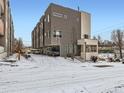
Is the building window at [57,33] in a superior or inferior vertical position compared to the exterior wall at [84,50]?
superior

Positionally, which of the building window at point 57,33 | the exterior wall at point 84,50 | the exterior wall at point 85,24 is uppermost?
the exterior wall at point 85,24

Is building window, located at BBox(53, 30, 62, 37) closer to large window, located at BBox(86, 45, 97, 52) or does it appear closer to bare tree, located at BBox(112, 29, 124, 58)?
large window, located at BBox(86, 45, 97, 52)

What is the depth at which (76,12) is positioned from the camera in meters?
64.7

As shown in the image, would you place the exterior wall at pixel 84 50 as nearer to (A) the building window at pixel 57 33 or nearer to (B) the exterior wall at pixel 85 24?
(A) the building window at pixel 57 33

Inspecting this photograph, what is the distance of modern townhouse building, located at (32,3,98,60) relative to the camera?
55053 mm

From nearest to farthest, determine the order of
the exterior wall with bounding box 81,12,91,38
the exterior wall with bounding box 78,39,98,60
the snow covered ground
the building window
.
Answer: the snow covered ground < the exterior wall with bounding box 78,39,98,60 < the building window < the exterior wall with bounding box 81,12,91,38

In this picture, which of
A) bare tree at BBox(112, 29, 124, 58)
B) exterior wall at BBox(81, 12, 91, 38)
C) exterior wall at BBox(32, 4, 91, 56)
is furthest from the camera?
bare tree at BBox(112, 29, 124, 58)

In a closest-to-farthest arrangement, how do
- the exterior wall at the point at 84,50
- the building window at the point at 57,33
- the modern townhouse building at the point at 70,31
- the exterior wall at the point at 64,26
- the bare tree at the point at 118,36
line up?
the exterior wall at the point at 84,50 < the modern townhouse building at the point at 70,31 < the exterior wall at the point at 64,26 < the building window at the point at 57,33 < the bare tree at the point at 118,36

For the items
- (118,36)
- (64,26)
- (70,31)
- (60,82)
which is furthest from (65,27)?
(60,82)

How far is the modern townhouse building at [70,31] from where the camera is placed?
55.1 m

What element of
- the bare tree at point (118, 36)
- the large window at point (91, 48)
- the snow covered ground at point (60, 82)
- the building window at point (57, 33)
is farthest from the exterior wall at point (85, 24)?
the snow covered ground at point (60, 82)

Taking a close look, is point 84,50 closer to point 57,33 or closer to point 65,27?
point 57,33

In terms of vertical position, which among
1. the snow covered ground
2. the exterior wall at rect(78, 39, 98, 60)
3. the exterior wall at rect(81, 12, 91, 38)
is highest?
the exterior wall at rect(81, 12, 91, 38)

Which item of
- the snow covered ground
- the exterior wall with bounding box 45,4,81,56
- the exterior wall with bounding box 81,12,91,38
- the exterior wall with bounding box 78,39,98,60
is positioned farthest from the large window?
the snow covered ground
